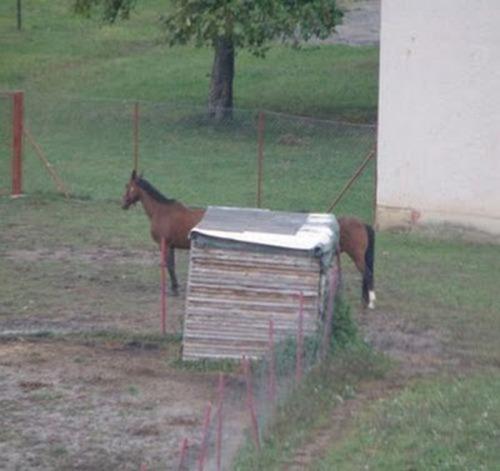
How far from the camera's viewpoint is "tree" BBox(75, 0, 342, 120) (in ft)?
96.8

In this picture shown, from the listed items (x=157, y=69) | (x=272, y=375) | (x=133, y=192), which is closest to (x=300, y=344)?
(x=272, y=375)

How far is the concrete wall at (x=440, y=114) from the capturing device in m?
21.8

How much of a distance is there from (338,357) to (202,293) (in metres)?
1.40

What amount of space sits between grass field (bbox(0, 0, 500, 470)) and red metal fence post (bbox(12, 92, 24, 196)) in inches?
12.0

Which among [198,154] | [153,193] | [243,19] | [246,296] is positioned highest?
[243,19]

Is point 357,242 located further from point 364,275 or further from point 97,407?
point 97,407

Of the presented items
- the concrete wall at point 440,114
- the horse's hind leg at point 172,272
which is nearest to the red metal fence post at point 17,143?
the concrete wall at point 440,114

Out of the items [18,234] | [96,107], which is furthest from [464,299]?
[96,107]

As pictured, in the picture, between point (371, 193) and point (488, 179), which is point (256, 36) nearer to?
point (371, 193)

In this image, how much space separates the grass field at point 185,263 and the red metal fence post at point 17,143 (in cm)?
31

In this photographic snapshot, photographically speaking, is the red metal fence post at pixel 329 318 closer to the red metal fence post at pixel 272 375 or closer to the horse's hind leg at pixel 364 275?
the red metal fence post at pixel 272 375

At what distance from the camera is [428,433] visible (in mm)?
11266

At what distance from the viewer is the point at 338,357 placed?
14.1 meters

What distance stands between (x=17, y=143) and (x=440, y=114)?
7.56m
